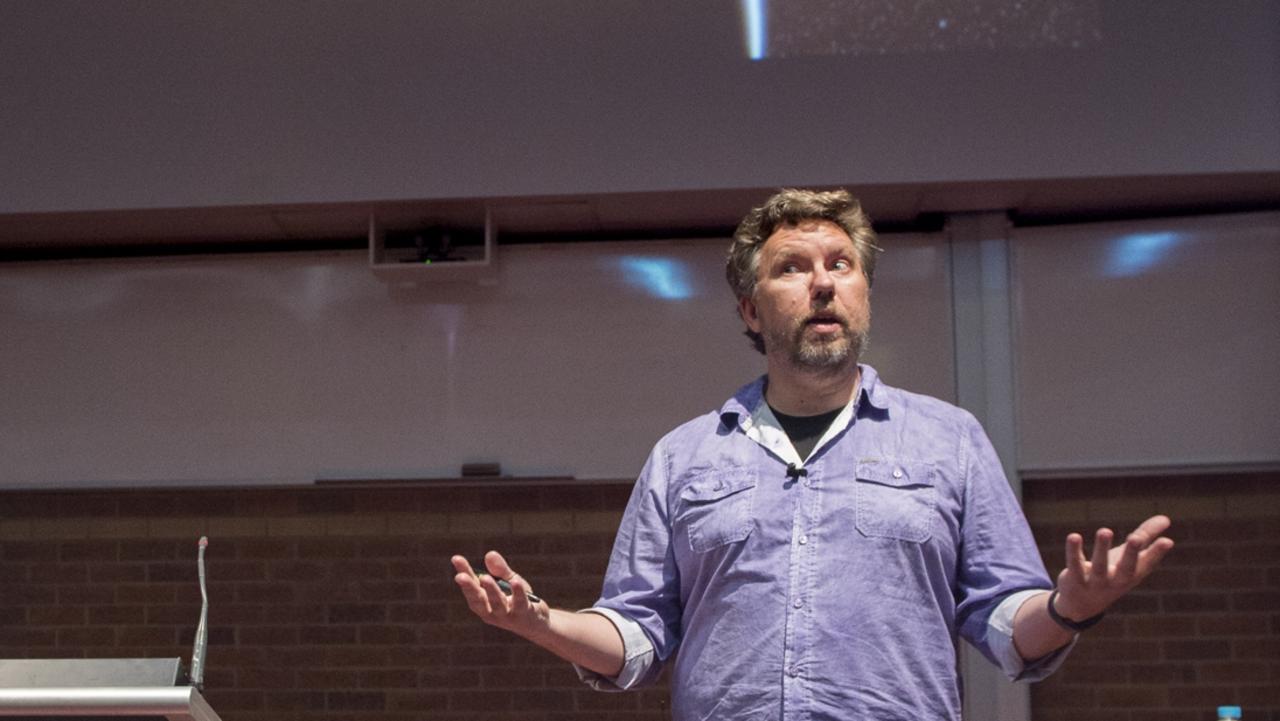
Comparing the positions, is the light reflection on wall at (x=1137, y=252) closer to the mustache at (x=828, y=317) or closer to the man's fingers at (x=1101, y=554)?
the mustache at (x=828, y=317)

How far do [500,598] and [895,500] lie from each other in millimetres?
618

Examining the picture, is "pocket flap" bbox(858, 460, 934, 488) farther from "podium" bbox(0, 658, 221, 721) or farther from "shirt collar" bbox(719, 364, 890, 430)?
"podium" bbox(0, 658, 221, 721)

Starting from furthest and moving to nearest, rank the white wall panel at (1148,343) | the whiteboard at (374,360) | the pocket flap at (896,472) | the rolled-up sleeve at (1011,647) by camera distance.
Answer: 1. the whiteboard at (374,360)
2. the white wall panel at (1148,343)
3. the pocket flap at (896,472)
4. the rolled-up sleeve at (1011,647)

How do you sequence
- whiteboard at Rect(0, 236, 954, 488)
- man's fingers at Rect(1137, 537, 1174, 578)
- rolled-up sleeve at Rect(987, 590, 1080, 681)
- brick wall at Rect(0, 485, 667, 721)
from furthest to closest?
brick wall at Rect(0, 485, 667, 721), whiteboard at Rect(0, 236, 954, 488), rolled-up sleeve at Rect(987, 590, 1080, 681), man's fingers at Rect(1137, 537, 1174, 578)

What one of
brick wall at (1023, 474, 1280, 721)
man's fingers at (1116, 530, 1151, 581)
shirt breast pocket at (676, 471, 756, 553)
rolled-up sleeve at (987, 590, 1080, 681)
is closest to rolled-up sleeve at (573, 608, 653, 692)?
shirt breast pocket at (676, 471, 756, 553)

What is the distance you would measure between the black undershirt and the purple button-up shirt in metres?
0.03

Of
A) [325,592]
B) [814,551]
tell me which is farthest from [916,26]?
[325,592]

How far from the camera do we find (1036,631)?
1.87m

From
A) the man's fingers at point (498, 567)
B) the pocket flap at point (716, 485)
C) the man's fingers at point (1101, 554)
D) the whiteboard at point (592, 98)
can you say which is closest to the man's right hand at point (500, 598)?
the man's fingers at point (498, 567)

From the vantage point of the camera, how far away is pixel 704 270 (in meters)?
4.01

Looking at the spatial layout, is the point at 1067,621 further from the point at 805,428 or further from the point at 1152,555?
the point at 805,428

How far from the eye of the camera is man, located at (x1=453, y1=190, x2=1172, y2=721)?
195 cm

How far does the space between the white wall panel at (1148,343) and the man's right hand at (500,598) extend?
7.54ft

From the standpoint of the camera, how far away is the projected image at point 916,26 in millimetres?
3615
